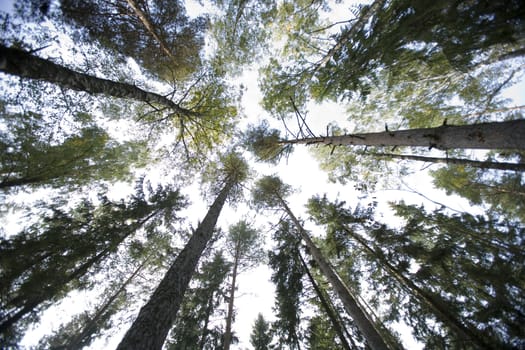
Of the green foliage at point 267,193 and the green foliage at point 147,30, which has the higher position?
the green foliage at point 267,193

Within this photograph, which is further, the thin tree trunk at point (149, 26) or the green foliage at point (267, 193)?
the green foliage at point (267, 193)

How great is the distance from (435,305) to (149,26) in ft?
37.5

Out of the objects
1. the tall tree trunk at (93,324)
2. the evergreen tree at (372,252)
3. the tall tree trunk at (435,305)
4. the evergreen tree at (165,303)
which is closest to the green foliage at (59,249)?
the tall tree trunk at (93,324)

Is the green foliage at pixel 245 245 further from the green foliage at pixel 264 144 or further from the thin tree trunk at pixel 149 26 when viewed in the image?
the thin tree trunk at pixel 149 26

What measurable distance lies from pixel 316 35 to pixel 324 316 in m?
11.5

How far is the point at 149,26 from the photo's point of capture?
5031 millimetres

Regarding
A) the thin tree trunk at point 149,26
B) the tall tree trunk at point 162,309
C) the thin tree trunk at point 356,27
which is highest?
the thin tree trunk at point 149,26

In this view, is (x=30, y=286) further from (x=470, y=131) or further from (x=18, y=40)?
(x=470, y=131)

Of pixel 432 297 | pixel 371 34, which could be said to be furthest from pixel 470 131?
pixel 432 297

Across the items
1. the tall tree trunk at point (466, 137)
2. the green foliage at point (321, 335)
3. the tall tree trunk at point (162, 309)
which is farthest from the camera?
the green foliage at point (321, 335)

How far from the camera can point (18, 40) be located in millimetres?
4281

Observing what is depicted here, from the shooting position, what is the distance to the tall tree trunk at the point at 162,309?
2311 millimetres

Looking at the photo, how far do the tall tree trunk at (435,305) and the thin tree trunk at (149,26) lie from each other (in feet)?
34.1

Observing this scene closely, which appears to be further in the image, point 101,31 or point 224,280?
point 224,280
